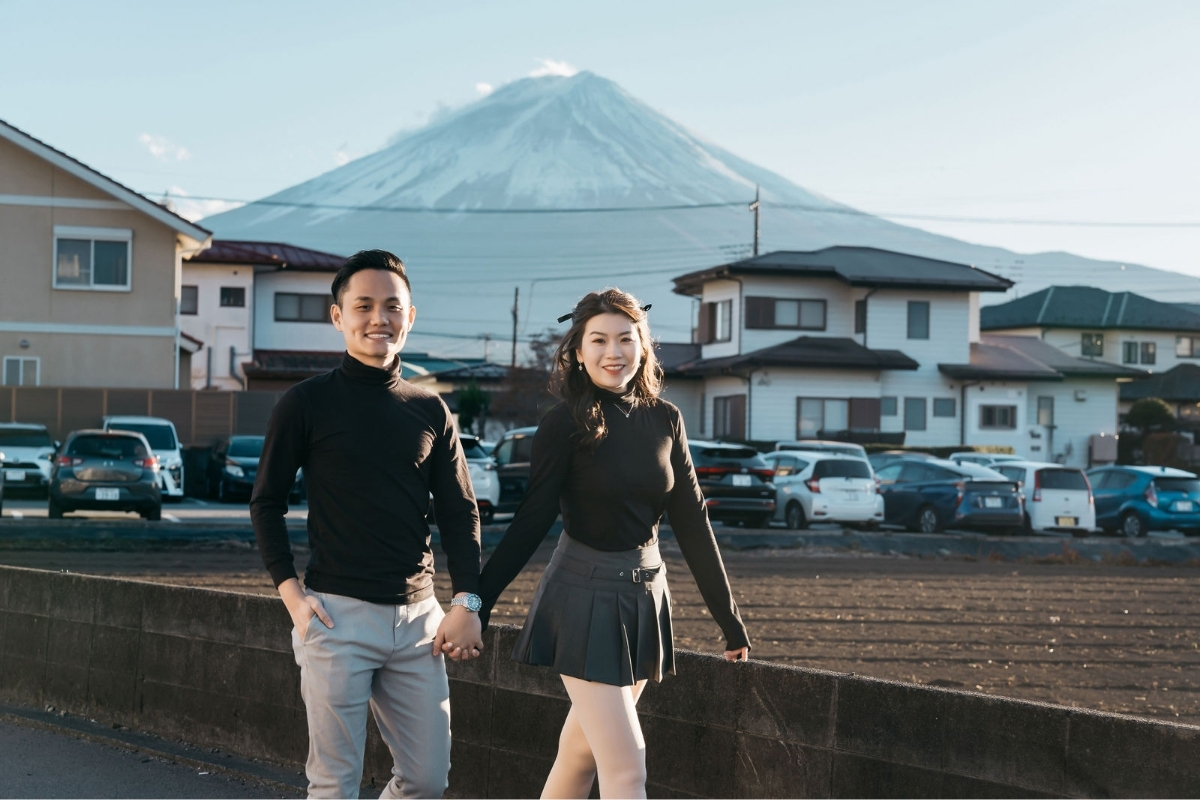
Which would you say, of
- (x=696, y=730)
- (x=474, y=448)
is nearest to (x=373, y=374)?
(x=696, y=730)

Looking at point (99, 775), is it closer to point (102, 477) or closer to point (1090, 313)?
point (102, 477)

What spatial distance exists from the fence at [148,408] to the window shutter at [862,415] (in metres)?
18.1

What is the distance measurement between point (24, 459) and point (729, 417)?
23995 millimetres

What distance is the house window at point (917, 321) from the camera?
1720 inches

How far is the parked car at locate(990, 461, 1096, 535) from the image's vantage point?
2355cm

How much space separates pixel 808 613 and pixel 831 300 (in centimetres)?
3217

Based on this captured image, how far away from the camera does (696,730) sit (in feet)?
16.5

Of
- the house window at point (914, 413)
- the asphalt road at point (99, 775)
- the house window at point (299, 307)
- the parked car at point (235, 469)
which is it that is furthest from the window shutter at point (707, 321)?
the asphalt road at point (99, 775)

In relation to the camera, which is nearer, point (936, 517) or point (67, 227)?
point (936, 517)

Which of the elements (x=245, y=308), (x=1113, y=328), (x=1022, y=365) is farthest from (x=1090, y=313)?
(x=245, y=308)

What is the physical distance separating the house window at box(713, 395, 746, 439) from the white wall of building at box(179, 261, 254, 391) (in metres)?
15.8

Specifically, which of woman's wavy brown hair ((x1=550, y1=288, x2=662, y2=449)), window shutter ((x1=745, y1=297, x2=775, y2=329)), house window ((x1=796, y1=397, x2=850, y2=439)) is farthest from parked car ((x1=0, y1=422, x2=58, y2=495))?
window shutter ((x1=745, y1=297, x2=775, y2=329))

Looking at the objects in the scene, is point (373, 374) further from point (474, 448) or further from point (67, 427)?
point (67, 427)

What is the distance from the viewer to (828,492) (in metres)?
23.0
